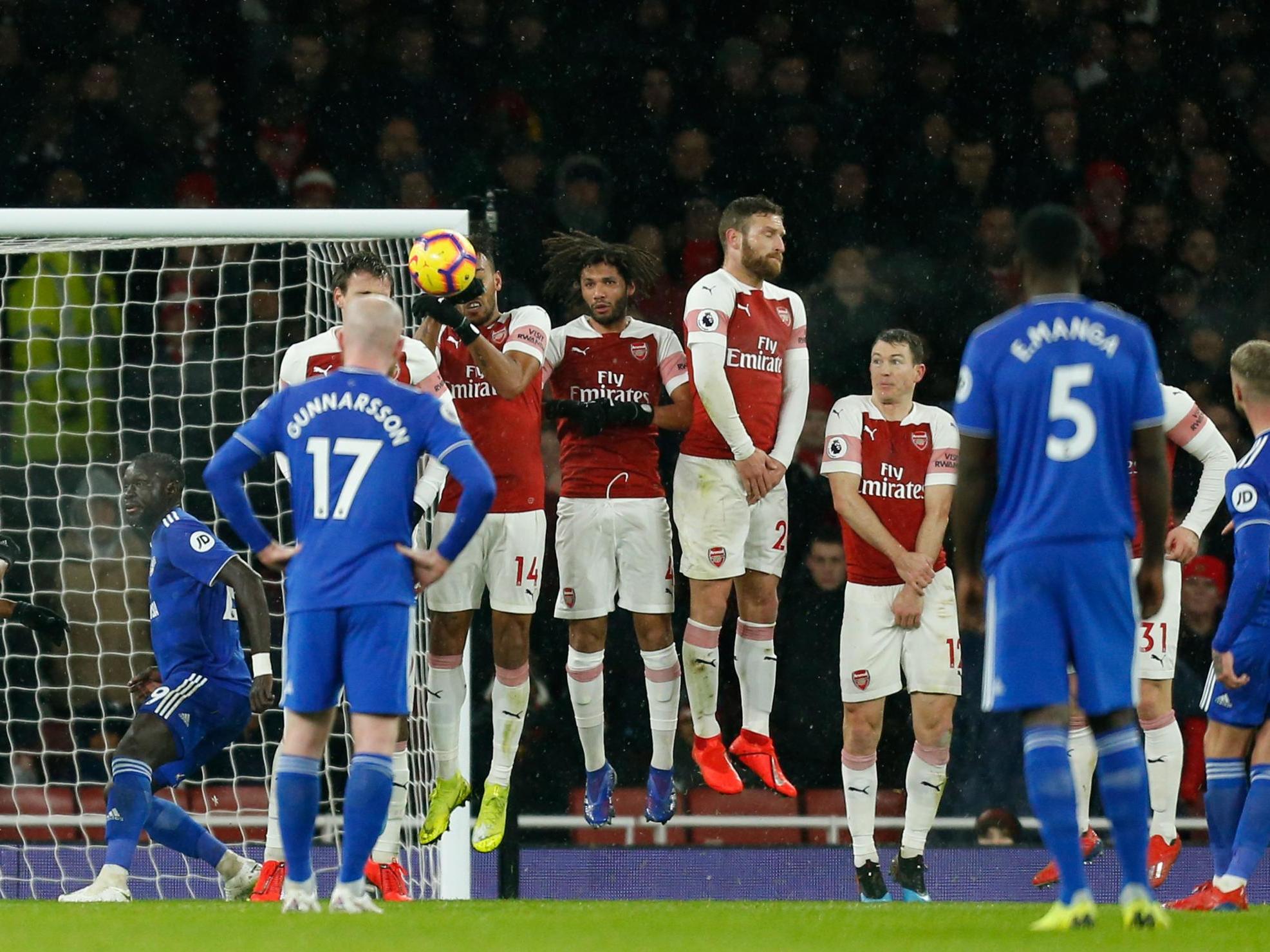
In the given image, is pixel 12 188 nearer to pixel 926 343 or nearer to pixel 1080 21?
pixel 926 343

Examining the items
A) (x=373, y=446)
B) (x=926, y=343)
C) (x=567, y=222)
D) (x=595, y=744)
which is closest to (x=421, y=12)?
(x=567, y=222)

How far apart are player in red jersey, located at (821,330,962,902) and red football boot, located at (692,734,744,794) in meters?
0.46

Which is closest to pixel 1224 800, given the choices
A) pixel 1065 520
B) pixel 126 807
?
pixel 1065 520

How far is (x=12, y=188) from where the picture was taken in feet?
35.6

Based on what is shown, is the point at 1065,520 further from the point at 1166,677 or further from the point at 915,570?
the point at 1166,677

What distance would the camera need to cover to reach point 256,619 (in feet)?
22.9

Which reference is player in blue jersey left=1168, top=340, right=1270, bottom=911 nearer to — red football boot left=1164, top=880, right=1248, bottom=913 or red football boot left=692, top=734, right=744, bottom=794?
red football boot left=1164, top=880, right=1248, bottom=913

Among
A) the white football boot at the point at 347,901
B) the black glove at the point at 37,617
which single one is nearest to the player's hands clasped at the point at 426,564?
the white football boot at the point at 347,901

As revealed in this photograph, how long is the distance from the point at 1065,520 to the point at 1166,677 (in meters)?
3.33

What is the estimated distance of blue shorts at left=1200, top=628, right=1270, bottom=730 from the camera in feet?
20.7

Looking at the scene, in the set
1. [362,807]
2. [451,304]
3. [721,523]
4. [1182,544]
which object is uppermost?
[451,304]

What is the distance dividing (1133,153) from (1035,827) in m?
4.11

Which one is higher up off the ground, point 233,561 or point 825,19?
point 825,19

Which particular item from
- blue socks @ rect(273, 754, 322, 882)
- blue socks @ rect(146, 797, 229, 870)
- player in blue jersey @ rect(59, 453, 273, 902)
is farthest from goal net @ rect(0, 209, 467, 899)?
blue socks @ rect(273, 754, 322, 882)
